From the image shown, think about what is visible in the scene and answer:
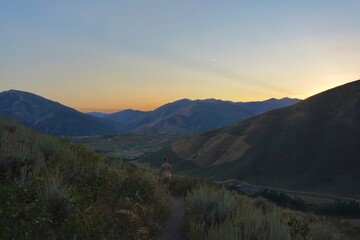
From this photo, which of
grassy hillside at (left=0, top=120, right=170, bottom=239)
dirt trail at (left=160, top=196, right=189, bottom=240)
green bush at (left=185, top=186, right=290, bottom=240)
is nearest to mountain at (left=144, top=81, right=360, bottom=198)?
dirt trail at (left=160, top=196, right=189, bottom=240)

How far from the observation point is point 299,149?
341 ft

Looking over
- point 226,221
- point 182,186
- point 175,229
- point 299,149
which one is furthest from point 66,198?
point 299,149

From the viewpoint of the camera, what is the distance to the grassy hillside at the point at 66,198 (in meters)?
5.23

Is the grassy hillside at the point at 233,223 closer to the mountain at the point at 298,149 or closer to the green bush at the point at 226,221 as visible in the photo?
the green bush at the point at 226,221

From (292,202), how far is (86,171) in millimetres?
56337

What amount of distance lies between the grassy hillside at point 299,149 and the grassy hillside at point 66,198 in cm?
8028

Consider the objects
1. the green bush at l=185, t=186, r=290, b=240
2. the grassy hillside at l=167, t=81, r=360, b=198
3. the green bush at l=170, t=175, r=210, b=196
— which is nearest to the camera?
the green bush at l=185, t=186, r=290, b=240

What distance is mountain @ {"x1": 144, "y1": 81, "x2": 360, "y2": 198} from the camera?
90.2 meters

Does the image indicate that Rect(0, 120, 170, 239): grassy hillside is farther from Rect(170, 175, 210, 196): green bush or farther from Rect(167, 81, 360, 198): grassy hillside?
Rect(167, 81, 360, 198): grassy hillside

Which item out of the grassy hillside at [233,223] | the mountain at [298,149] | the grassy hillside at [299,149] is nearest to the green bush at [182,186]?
the grassy hillside at [233,223]

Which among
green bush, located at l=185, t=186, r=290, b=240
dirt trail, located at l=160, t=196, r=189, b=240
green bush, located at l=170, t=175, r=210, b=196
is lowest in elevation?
green bush, located at l=170, t=175, r=210, b=196

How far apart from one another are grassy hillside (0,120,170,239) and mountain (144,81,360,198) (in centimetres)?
7996

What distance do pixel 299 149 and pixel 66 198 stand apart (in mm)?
104014

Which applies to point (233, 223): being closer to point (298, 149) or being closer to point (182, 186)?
point (182, 186)
